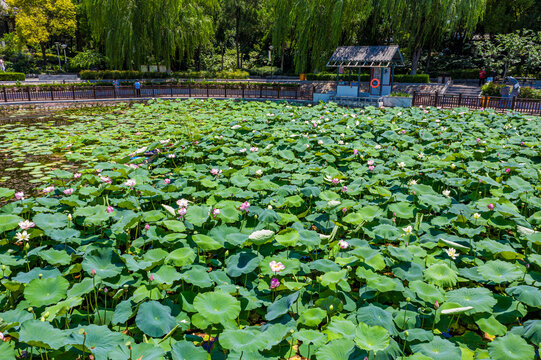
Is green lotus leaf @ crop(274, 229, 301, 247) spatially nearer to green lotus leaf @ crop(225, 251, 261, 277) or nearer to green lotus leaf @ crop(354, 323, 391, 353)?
green lotus leaf @ crop(225, 251, 261, 277)

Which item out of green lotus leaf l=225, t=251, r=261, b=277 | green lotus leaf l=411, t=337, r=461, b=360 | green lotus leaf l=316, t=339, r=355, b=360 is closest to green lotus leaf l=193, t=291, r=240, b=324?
green lotus leaf l=225, t=251, r=261, b=277

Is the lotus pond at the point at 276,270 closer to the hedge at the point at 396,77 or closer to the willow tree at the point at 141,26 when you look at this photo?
the hedge at the point at 396,77

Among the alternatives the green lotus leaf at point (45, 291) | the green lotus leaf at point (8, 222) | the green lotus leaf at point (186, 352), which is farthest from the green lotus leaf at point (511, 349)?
the green lotus leaf at point (8, 222)

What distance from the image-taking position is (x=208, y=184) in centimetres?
444

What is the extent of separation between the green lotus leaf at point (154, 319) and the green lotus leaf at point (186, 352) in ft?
0.72

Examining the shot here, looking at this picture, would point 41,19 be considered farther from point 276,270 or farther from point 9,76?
point 276,270

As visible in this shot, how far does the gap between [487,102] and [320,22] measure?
11.7 m

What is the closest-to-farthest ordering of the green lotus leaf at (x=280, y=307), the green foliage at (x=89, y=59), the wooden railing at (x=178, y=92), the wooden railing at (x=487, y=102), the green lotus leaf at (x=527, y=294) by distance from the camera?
the green lotus leaf at (x=280, y=307)
the green lotus leaf at (x=527, y=294)
the wooden railing at (x=487, y=102)
the wooden railing at (x=178, y=92)
the green foliage at (x=89, y=59)

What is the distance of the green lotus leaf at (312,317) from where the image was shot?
7.44 ft

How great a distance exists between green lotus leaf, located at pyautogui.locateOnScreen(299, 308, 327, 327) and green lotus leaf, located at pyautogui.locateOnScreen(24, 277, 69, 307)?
1.53 metres

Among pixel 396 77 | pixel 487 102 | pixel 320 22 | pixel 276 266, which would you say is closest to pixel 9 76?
pixel 320 22

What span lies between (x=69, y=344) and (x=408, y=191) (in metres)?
3.85

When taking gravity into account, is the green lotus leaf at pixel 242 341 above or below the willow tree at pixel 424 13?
below

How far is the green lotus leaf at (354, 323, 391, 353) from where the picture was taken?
1.84 m
